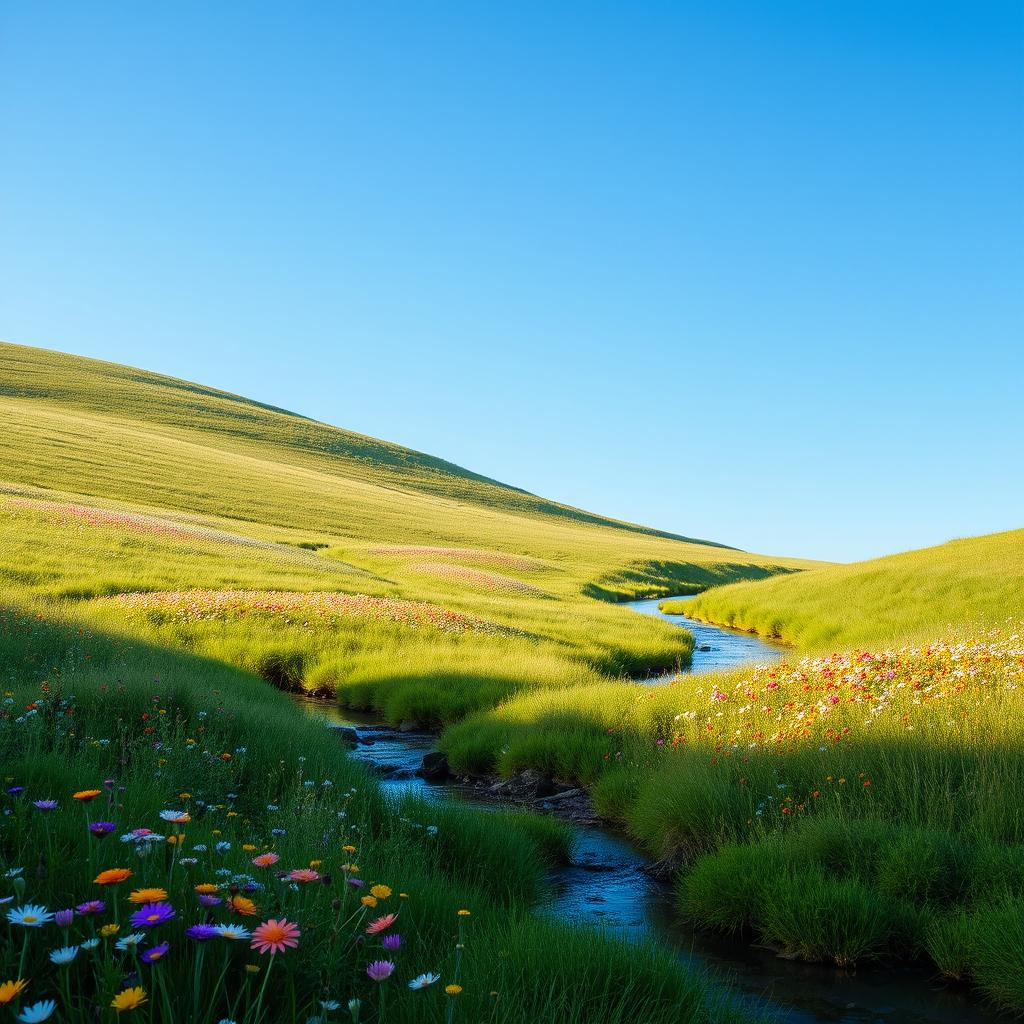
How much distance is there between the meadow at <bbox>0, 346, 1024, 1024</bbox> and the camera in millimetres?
4188

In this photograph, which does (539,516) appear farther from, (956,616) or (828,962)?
(828,962)

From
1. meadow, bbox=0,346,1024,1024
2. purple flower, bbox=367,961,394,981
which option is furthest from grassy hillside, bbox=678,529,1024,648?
purple flower, bbox=367,961,394,981

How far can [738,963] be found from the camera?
7141 millimetres

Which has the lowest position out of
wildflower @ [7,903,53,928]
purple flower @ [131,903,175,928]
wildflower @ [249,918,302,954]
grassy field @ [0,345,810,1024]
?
grassy field @ [0,345,810,1024]

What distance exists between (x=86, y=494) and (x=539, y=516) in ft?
239

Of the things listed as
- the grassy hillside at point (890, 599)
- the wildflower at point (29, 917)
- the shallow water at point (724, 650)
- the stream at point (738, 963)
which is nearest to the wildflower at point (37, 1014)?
the wildflower at point (29, 917)

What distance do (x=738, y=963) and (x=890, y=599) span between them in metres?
28.6

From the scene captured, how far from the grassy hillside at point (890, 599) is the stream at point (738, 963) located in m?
12.7

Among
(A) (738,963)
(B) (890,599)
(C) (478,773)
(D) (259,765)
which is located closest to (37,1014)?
(A) (738,963)

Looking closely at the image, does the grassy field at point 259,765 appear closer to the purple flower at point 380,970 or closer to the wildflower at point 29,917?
the wildflower at point 29,917

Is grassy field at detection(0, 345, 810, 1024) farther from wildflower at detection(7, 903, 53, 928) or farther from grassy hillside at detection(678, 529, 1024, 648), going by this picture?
grassy hillside at detection(678, 529, 1024, 648)

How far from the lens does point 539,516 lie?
11806 centimetres

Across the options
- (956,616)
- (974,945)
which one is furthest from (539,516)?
(974,945)

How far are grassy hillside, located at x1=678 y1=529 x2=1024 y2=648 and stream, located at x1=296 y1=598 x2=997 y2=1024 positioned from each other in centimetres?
1266
